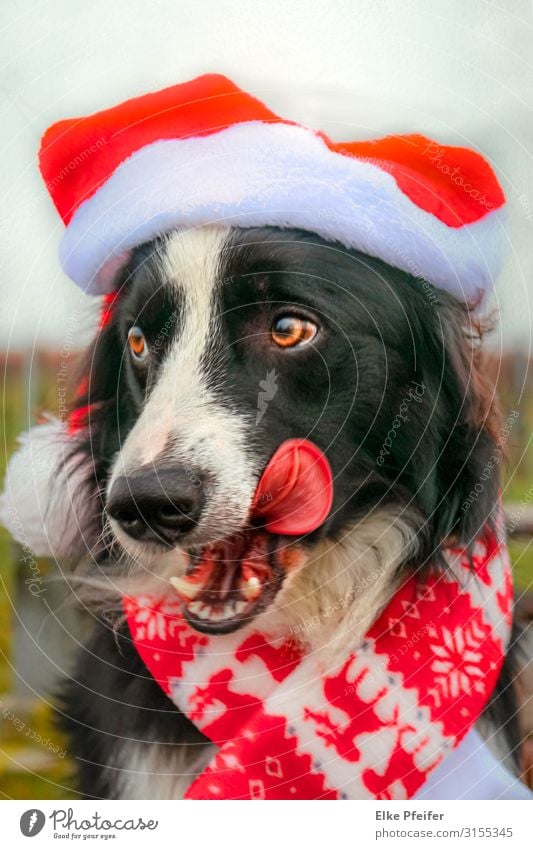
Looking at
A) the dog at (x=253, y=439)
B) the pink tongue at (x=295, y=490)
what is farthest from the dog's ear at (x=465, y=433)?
the pink tongue at (x=295, y=490)

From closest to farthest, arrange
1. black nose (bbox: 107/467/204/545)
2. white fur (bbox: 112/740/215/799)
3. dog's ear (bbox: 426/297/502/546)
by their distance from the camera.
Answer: black nose (bbox: 107/467/204/545) < dog's ear (bbox: 426/297/502/546) < white fur (bbox: 112/740/215/799)

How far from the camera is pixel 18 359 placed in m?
1.69

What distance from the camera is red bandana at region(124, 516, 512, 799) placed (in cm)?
157

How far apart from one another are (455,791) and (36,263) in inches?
48.9

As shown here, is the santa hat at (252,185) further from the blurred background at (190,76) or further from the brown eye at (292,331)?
the brown eye at (292,331)

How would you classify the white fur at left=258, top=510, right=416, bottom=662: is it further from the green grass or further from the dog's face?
the green grass

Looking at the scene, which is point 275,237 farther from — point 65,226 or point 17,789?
→ point 17,789

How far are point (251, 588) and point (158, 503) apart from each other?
26 centimetres
